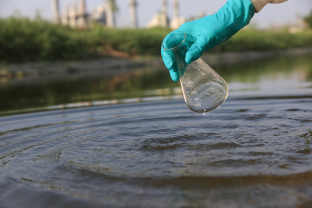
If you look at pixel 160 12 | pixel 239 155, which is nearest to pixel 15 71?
pixel 239 155

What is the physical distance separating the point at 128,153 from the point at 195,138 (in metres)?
0.63

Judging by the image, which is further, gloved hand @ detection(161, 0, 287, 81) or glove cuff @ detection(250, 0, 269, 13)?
glove cuff @ detection(250, 0, 269, 13)

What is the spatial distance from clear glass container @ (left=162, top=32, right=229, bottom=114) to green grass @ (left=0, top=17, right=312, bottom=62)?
14490 mm

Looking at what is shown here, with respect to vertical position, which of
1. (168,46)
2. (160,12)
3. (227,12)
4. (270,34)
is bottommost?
(168,46)

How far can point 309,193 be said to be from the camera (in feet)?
5.22

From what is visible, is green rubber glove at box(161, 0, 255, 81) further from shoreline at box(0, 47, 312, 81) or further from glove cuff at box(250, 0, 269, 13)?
shoreline at box(0, 47, 312, 81)

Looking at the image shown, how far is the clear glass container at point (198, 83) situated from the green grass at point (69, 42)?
14.5 metres

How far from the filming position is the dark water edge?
1656 millimetres

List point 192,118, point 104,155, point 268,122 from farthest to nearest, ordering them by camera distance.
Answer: point 192,118 < point 268,122 < point 104,155

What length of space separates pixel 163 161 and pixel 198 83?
2.41 feet

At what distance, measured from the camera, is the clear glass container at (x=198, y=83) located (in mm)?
2545

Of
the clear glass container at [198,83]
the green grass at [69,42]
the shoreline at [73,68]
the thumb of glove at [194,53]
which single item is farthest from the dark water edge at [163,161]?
the green grass at [69,42]

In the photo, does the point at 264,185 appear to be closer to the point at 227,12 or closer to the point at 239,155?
the point at 239,155

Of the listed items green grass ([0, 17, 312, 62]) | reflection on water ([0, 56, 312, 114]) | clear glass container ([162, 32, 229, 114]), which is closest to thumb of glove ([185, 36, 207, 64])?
clear glass container ([162, 32, 229, 114])
